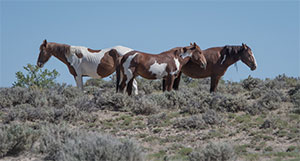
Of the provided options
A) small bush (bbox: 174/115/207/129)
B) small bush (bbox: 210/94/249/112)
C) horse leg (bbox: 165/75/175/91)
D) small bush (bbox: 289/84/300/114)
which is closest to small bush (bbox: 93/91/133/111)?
horse leg (bbox: 165/75/175/91)

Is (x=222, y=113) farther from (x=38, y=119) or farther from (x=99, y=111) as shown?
(x=38, y=119)

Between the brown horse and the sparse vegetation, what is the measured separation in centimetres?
109

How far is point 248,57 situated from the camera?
16141 mm

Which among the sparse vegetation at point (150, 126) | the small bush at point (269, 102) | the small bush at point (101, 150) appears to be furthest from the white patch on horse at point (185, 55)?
the small bush at point (101, 150)

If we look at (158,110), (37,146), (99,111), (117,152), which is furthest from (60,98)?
(117,152)

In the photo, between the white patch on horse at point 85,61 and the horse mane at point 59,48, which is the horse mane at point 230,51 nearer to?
the white patch on horse at point 85,61

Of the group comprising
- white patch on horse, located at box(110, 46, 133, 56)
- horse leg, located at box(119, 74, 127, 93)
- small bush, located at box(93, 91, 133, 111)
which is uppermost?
white patch on horse, located at box(110, 46, 133, 56)

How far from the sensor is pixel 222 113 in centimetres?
1304

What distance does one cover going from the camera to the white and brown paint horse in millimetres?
16469

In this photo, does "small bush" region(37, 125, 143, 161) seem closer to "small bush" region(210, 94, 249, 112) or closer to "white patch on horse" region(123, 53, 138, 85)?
"small bush" region(210, 94, 249, 112)

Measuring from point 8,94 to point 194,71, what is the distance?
633cm

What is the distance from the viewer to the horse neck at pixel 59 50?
16.5 meters

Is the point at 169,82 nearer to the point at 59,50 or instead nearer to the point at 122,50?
the point at 122,50

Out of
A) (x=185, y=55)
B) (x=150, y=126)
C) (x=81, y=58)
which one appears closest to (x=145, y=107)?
(x=150, y=126)
